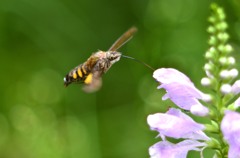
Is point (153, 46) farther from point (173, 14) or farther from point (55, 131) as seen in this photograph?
point (55, 131)

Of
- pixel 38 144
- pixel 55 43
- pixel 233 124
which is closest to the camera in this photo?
pixel 233 124

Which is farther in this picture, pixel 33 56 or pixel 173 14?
pixel 33 56

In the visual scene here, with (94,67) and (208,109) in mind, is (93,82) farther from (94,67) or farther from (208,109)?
(208,109)

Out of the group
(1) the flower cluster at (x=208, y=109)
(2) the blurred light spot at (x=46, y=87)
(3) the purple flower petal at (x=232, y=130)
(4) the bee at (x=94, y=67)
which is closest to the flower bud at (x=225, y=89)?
(1) the flower cluster at (x=208, y=109)

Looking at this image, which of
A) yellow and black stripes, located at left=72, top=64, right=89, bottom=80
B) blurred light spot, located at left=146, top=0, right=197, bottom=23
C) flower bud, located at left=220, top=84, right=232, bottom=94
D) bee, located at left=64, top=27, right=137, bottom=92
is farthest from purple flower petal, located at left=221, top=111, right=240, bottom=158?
blurred light spot, located at left=146, top=0, right=197, bottom=23

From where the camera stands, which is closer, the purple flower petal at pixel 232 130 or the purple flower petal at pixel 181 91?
the purple flower petal at pixel 232 130

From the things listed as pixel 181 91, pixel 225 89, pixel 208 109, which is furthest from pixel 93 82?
pixel 225 89

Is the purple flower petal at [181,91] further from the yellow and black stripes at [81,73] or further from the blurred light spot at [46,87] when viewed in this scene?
the blurred light spot at [46,87]

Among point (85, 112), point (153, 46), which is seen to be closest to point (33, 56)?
point (85, 112)
